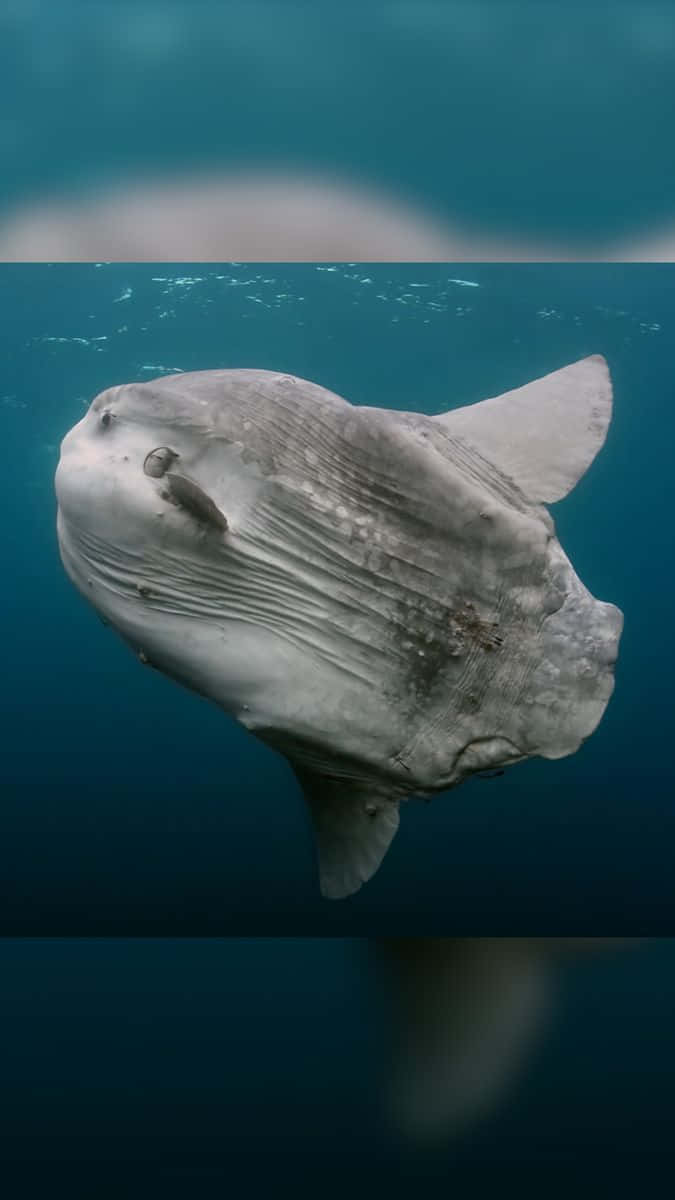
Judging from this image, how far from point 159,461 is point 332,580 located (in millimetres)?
284

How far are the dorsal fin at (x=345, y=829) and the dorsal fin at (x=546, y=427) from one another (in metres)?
0.57

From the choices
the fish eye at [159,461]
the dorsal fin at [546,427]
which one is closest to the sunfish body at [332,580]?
the fish eye at [159,461]

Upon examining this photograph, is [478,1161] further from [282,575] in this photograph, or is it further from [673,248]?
[673,248]

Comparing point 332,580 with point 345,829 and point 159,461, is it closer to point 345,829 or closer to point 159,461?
point 159,461

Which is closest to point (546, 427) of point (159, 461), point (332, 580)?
point (332, 580)

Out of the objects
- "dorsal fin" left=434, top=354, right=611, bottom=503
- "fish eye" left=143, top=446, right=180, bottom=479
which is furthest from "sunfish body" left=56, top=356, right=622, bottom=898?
"dorsal fin" left=434, top=354, right=611, bottom=503

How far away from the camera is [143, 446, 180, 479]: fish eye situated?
4.17ft

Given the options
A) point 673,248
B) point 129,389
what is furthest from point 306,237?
point 673,248

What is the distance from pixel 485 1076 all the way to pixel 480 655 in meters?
0.80

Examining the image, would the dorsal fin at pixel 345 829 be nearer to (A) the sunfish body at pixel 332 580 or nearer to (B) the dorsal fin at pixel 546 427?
(A) the sunfish body at pixel 332 580

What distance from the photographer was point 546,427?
1594mm

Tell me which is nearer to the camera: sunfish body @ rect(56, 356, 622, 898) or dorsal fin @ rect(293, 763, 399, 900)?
sunfish body @ rect(56, 356, 622, 898)

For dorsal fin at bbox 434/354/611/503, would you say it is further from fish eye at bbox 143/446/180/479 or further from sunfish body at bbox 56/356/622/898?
fish eye at bbox 143/446/180/479

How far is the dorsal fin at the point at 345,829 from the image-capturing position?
1.56m
